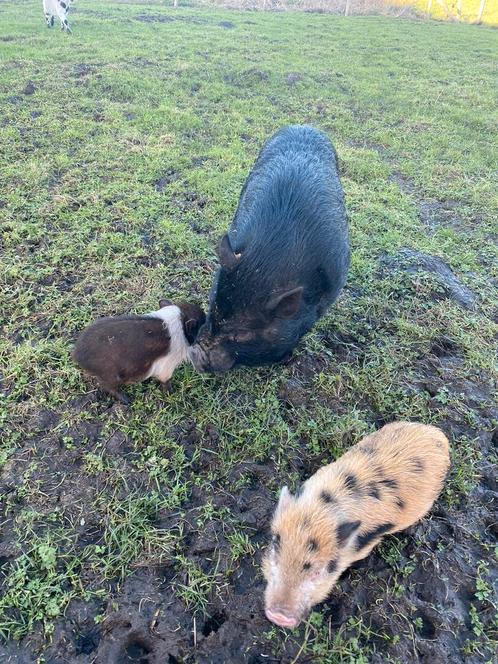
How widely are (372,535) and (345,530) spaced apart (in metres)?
0.25

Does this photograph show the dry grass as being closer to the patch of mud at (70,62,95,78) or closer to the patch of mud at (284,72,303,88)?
the patch of mud at (284,72,303,88)

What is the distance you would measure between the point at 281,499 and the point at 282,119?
7210 millimetres

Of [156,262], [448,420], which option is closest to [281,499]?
[448,420]

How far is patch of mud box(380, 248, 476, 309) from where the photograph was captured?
449 cm

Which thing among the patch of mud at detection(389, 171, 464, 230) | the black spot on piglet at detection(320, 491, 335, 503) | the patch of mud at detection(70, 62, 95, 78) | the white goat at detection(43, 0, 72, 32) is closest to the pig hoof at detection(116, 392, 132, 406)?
the black spot on piglet at detection(320, 491, 335, 503)

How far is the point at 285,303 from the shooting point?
9.98 feet

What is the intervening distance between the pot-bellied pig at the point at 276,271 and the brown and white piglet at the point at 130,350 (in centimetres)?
19

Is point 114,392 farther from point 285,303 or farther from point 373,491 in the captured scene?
point 373,491

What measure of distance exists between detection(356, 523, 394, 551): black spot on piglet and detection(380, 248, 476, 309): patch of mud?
2.62 metres

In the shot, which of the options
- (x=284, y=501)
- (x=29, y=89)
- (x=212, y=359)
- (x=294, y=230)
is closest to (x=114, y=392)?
(x=212, y=359)

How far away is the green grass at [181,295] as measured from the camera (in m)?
2.57

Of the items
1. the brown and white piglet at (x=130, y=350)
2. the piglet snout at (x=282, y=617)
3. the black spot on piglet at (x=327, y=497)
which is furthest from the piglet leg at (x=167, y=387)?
the piglet snout at (x=282, y=617)

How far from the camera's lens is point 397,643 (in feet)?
7.47

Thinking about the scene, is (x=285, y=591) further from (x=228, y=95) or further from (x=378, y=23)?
(x=378, y=23)
